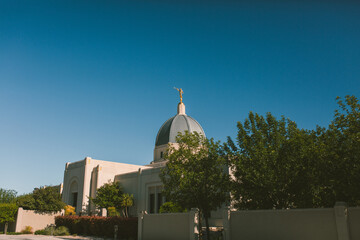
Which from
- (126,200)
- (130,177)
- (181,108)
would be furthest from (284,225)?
(181,108)

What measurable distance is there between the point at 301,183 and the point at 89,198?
76.0 feet

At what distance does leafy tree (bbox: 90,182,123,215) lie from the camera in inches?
1137

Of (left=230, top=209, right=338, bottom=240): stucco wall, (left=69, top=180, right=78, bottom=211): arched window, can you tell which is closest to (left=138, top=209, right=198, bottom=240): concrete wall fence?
(left=230, top=209, right=338, bottom=240): stucco wall

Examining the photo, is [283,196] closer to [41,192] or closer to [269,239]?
[269,239]

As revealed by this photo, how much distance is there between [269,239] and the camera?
44.8ft

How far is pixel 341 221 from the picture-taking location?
11711 mm

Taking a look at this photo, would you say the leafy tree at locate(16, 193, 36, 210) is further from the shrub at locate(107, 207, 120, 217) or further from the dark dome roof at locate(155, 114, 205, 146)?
the dark dome roof at locate(155, 114, 205, 146)

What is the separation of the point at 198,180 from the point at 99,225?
10165 mm

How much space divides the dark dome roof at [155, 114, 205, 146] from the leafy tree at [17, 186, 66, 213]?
13132 millimetres

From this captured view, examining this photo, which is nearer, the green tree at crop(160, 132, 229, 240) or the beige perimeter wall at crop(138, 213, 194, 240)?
the beige perimeter wall at crop(138, 213, 194, 240)

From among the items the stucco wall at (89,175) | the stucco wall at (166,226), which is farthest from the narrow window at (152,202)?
the stucco wall at (166,226)

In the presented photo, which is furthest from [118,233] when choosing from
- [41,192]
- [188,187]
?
[41,192]

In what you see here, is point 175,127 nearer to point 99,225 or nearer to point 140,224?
point 99,225

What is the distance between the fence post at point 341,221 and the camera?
1153 cm
